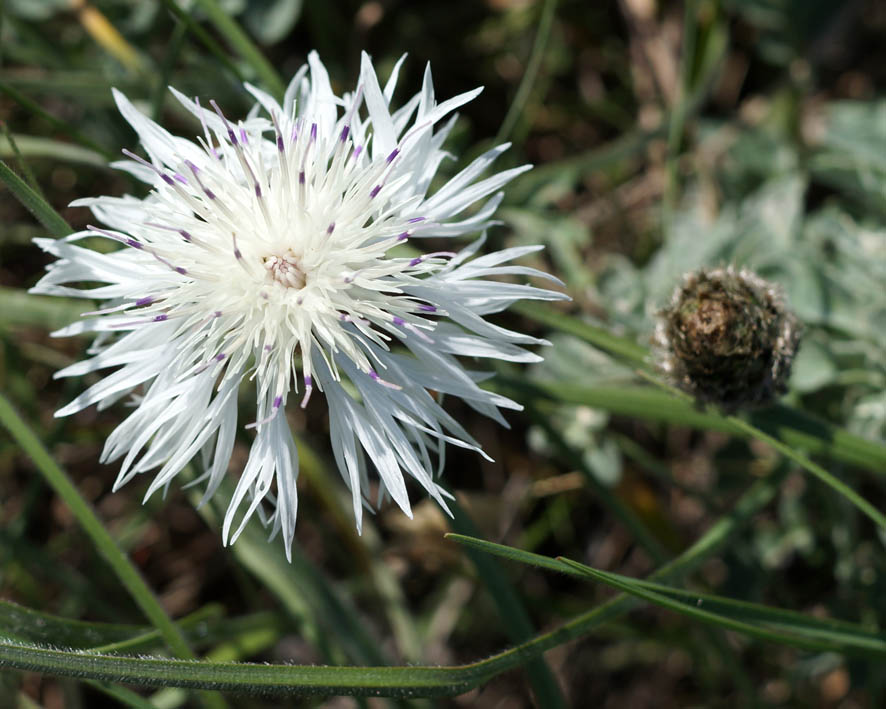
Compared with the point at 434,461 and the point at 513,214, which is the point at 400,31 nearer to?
the point at 513,214

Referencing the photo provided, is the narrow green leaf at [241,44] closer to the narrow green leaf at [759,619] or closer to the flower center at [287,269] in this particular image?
the flower center at [287,269]

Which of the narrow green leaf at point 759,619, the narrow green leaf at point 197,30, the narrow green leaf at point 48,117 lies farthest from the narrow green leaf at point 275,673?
the narrow green leaf at point 197,30

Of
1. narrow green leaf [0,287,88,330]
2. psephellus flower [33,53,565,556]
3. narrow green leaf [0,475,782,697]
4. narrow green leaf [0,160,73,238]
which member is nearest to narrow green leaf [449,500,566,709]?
narrow green leaf [0,475,782,697]

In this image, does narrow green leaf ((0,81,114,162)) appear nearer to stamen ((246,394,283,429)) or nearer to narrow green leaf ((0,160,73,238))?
narrow green leaf ((0,160,73,238))

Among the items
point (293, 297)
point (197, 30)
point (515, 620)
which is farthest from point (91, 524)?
point (197, 30)

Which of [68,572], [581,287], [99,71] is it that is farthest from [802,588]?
[99,71]

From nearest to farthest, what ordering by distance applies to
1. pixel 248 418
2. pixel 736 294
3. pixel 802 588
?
pixel 736 294 → pixel 248 418 → pixel 802 588

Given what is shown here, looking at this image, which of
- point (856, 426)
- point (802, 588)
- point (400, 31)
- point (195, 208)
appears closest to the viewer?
point (195, 208)
